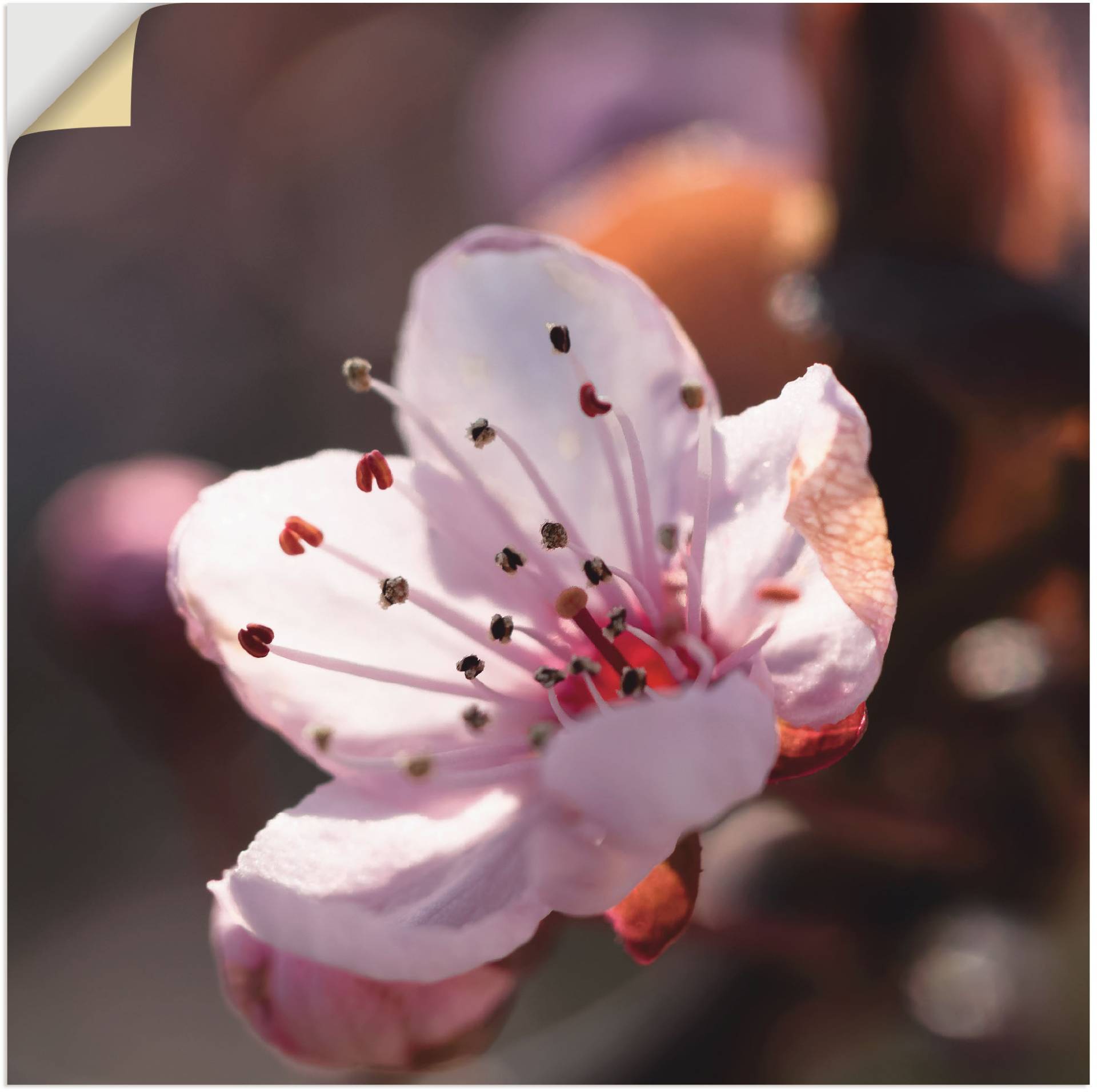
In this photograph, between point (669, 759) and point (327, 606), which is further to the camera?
point (327, 606)

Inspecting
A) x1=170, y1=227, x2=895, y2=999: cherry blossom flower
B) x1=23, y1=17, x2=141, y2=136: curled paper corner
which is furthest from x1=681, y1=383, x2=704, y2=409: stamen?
x1=23, y1=17, x2=141, y2=136: curled paper corner

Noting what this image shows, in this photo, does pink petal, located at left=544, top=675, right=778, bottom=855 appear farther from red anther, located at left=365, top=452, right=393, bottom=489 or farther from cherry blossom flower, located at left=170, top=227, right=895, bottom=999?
red anther, located at left=365, top=452, right=393, bottom=489

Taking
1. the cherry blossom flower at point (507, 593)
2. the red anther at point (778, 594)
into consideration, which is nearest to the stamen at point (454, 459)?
the cherry blossom flower at point (507, 593)

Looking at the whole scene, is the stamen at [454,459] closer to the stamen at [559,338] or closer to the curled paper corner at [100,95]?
the stamen at [559,338]

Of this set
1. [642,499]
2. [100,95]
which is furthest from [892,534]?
[100,95]

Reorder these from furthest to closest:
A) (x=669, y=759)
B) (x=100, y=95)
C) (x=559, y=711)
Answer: (x=100, y=95) → (x=559, y=711) → (x=669, y=759)

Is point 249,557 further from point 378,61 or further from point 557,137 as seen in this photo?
point 378,61

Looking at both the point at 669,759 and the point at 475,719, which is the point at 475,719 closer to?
the point at 475,719
